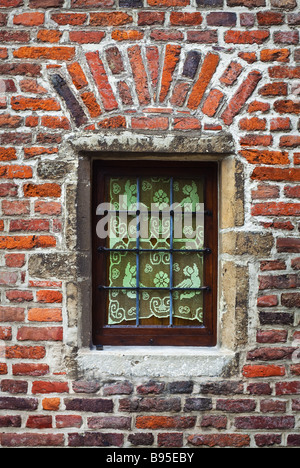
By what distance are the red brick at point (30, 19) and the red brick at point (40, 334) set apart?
5.79ft

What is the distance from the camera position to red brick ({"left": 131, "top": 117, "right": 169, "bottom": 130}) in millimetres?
2297

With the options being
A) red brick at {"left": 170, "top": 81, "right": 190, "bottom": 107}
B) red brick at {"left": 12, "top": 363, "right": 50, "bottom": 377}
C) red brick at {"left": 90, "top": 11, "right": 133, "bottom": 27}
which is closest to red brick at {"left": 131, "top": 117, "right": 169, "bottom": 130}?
red brick at {"left": 170, "top": 81, "right": 190, "bottom": 107}

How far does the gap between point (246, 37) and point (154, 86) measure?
599mm

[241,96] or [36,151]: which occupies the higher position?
[241,96]

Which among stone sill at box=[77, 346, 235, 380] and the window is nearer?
stone sill at box=[77, 346, 235, 380]

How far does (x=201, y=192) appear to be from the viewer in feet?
8.20

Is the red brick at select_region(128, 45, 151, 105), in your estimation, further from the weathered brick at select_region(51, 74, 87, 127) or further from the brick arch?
the weathered brick at select_region(51, 74, 87, 127)

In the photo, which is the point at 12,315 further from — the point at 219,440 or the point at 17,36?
the point at 17,36

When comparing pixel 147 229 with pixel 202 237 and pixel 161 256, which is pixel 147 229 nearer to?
pixel 161 256

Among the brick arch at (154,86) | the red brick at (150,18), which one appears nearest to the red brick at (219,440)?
the brick arch at (154,86)

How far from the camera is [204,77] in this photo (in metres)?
2.29

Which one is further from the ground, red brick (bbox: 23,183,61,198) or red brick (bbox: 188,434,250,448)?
red brick (bbox: 23,183,61,198)

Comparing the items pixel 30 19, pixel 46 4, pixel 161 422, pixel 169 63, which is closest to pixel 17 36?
pixel 30 19

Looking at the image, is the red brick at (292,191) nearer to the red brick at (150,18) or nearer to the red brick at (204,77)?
the red brick at (204,77)
